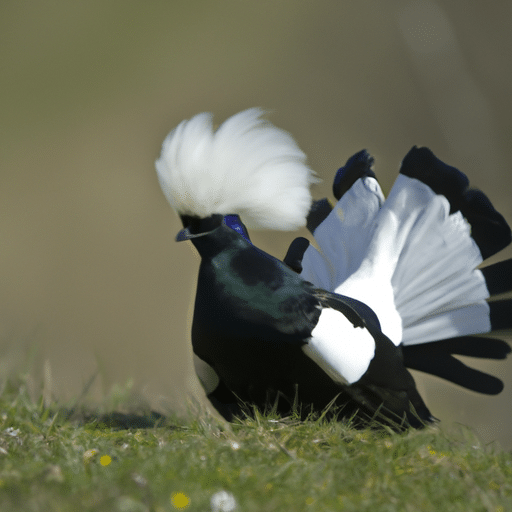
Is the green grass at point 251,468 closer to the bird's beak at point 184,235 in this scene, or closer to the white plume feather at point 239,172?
the bird's beak at point 184,235

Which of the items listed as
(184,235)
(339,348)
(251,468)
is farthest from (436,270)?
(251,468)

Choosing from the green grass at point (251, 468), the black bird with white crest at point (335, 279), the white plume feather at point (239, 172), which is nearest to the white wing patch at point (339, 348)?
the black bird with white crest at point (335, 279)

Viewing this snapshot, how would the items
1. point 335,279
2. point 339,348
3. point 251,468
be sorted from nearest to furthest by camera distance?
1. point 251,468
2. point 339,348
3. point 335,279

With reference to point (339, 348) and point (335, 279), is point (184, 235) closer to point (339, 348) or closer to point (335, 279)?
point (339, 348)

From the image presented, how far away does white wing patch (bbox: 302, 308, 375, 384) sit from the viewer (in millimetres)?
2371

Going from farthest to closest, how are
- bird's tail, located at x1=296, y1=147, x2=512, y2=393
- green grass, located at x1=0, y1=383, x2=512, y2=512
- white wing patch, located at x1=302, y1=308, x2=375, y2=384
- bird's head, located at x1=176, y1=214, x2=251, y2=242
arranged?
bird's tail, located at x1=296, y1=147, x2=512, y2=393 < bird's head, located at x1=176, y1=214, x2=251, y2=242 < white wing patch, located at x1=302, y1=308, x2=375, y2=384 < green grass, located at x1=0, y1=383, x2=512, y2=512

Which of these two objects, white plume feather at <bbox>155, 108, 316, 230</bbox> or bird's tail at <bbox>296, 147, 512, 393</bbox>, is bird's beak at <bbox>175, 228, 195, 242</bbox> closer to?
white plume feather at <bbox>155, 108, 316, 230</bbox>

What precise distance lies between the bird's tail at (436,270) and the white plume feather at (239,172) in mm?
756

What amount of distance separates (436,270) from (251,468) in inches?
74.9

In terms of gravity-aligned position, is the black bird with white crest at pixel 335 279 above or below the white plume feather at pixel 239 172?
below

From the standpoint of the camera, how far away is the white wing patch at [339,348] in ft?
7.78

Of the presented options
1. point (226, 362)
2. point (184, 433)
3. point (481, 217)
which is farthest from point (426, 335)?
point (184, 433)

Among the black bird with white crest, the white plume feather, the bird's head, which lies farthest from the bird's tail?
the bird's head

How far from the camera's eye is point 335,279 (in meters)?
3.44
